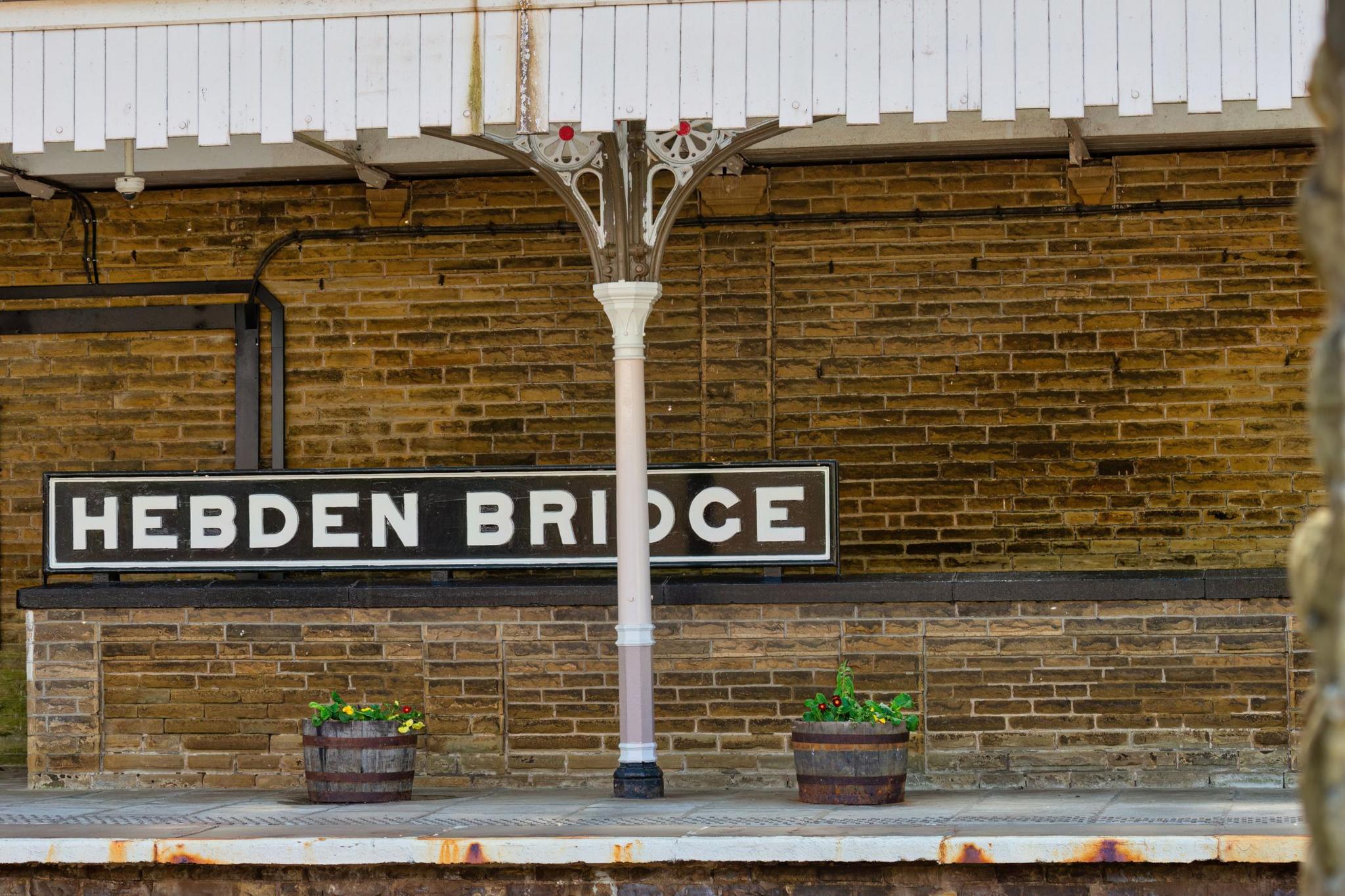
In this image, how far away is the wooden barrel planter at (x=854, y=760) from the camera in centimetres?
977

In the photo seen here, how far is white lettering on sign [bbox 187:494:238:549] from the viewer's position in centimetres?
1195

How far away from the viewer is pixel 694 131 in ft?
33.1

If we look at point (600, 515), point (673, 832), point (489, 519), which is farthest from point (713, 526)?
point (673, 832)

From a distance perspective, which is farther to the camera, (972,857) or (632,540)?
(632,540)

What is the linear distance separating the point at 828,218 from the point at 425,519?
3281 millimetres

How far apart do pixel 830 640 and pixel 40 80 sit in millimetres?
5314

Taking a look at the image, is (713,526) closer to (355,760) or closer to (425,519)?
(425,519)

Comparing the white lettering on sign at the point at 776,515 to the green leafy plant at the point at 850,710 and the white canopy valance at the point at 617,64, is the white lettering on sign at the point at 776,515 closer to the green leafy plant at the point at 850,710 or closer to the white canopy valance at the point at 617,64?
the green leafy plant at the point at 850,710

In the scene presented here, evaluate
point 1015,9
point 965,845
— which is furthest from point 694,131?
point 965,845

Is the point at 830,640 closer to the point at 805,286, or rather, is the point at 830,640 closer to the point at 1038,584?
the point at 1038,584

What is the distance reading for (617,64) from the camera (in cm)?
951

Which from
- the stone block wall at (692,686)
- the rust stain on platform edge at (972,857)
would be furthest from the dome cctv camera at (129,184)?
the rust stain on platform edge at (972,857)

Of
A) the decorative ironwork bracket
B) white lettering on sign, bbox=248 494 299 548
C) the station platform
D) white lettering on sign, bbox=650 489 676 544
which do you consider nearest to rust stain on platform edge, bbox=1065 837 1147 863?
the station platform

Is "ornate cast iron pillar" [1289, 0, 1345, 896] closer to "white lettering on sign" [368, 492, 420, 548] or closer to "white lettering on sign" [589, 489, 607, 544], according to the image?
"white lettering on sign" [589, 489, 607, 544]
